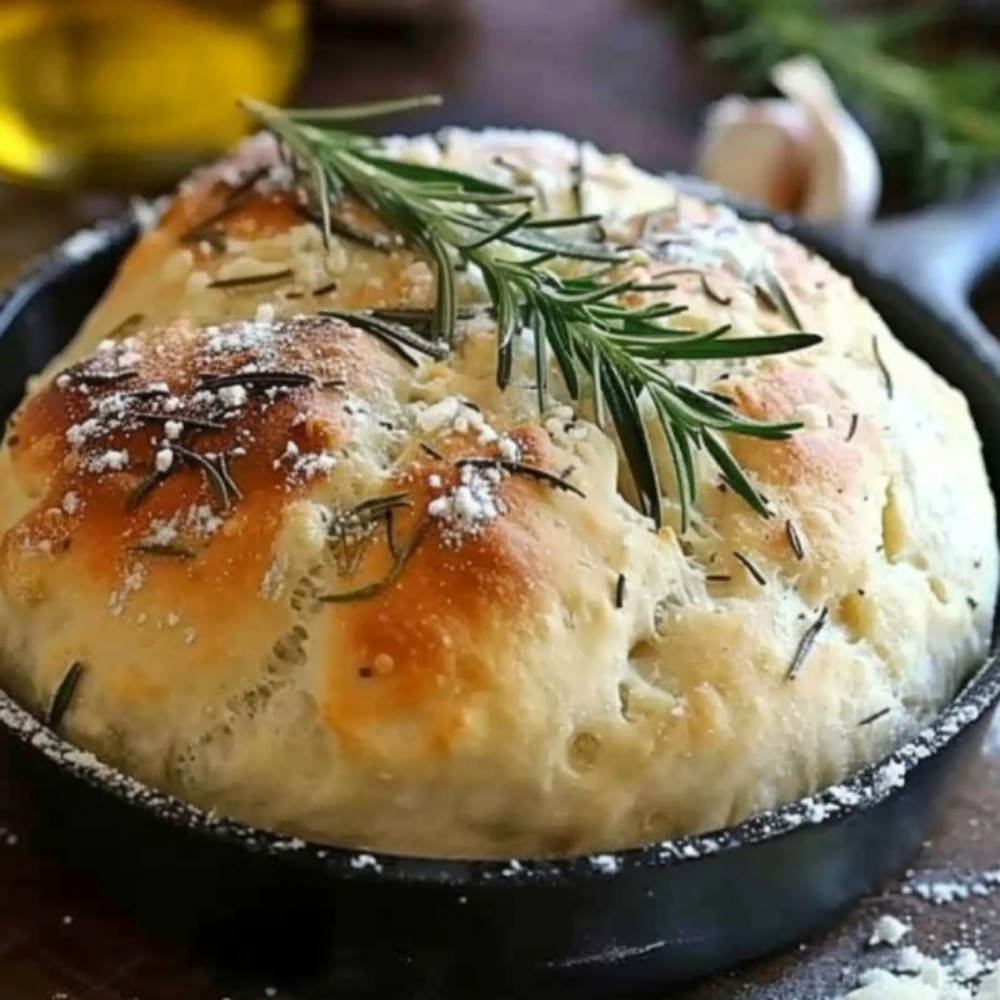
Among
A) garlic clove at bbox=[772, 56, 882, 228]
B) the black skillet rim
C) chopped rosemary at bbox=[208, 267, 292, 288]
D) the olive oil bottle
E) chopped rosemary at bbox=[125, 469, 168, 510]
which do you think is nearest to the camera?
the black skillet rim

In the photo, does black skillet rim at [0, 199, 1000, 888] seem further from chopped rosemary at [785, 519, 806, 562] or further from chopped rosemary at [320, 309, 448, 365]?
chopped rosemary at [320, 309, 448, 365]

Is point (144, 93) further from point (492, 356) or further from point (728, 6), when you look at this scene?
point (492, 356)

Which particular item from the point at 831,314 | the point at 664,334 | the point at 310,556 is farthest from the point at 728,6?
the point at 310,556

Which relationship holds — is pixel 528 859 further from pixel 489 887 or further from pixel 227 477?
pixel 227 477

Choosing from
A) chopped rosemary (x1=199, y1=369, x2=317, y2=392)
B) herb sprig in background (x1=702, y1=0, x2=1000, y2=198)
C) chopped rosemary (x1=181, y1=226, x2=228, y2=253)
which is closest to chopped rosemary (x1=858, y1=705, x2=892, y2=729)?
chopped rosemary (x1=199, y1=369, x2=317, y2=392)

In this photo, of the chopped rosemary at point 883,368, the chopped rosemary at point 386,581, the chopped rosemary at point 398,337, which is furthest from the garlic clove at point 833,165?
the chopped rosemary at point 386,581

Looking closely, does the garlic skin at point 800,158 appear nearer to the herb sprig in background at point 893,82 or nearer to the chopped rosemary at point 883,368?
the herb sprig in background at point 893,82
